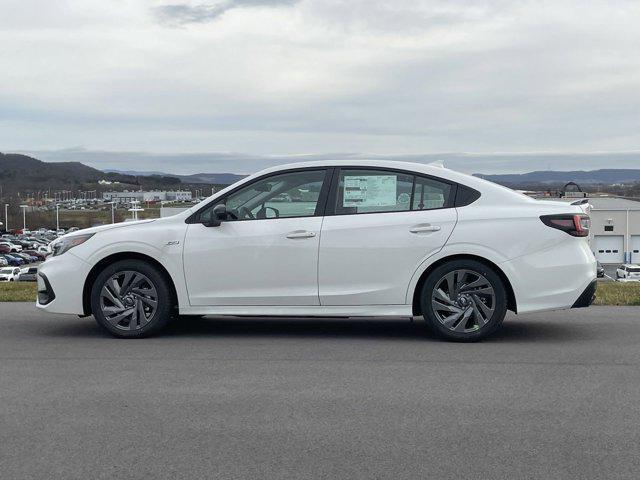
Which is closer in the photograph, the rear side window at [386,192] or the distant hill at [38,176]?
the rear side window at [386,192]

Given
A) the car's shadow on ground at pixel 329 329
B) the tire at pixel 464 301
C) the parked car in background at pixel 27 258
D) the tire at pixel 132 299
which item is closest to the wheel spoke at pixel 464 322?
the tire at pixel 464 301

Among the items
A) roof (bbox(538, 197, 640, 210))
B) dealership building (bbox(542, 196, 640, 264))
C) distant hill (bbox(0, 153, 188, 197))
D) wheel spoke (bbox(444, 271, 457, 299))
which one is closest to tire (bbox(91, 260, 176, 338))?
wheel spoke (bbox(444, 271, 457, 299))

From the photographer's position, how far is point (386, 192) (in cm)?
785

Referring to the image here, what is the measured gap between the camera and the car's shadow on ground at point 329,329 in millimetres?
8055

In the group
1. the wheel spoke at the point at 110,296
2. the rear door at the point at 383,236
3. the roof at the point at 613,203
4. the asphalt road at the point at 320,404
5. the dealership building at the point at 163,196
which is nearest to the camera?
the asphalt road at the point at 320,404

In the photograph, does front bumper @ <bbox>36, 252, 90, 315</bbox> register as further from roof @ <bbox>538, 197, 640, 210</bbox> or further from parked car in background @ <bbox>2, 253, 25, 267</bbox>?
parked car in background @ <bbox>2, 253, 25, 267</bbox>

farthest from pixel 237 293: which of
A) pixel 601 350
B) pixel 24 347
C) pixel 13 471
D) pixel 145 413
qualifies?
pixel 13 471

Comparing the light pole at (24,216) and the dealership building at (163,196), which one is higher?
the dealership building at (163,196)

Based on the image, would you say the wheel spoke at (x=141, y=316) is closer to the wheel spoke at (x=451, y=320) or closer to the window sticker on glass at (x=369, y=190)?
the window sticker on glass at (x=369, y=190)

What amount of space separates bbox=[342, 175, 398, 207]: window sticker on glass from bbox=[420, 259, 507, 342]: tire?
808 mm

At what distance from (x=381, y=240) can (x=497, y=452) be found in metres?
3.36

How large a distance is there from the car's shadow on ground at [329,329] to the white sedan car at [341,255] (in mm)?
363

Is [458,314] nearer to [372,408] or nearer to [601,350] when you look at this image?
[601,350]

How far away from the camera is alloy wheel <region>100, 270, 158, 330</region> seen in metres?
7.92
